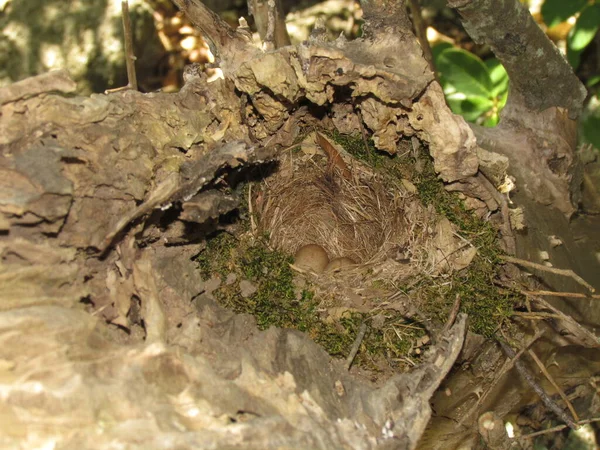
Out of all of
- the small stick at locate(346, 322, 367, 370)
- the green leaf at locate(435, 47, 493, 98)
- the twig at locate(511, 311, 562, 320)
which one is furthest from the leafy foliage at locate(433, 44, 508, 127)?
the small stick at locate(346, 322, 367, 370)

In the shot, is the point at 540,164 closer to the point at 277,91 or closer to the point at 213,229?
the point at 277,91

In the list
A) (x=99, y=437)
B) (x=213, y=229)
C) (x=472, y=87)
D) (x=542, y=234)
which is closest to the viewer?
(x=99, y=437)

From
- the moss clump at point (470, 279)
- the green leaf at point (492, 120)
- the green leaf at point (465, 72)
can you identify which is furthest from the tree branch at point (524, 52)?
the green leaf at point (492, 120)

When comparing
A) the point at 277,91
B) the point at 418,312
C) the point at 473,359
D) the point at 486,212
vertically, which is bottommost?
the point at 473,359

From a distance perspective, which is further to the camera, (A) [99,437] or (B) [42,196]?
(B) [42,196]

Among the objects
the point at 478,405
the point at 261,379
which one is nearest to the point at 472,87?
the point at 478,405

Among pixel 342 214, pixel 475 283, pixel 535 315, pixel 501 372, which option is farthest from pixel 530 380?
pixel 342 214

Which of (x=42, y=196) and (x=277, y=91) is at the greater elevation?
(x=277, y=91)
